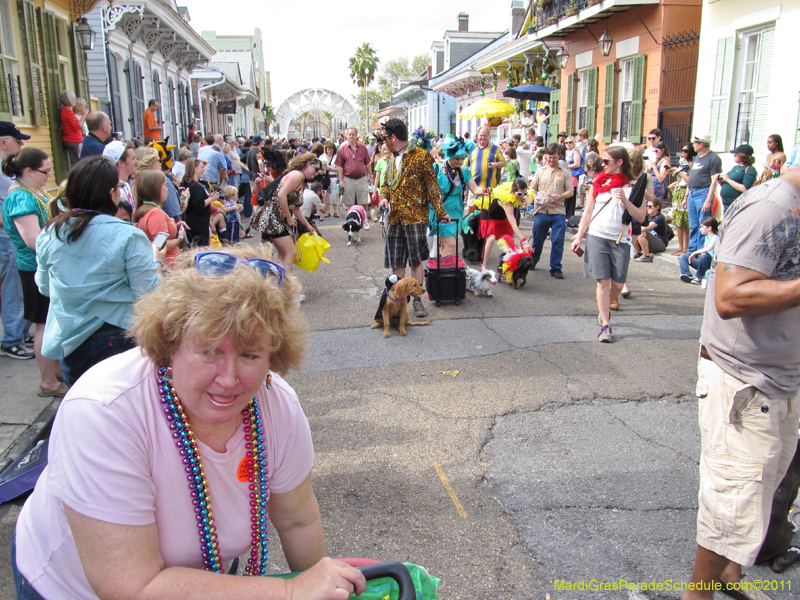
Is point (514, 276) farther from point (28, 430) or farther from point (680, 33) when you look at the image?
point (680, 33)

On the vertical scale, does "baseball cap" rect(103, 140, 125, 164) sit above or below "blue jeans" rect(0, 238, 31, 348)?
above

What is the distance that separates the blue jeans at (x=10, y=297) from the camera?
5602mm

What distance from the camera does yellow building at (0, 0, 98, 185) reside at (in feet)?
30.0

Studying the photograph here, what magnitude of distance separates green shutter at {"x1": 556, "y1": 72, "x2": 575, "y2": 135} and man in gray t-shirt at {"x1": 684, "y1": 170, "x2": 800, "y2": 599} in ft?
55.8

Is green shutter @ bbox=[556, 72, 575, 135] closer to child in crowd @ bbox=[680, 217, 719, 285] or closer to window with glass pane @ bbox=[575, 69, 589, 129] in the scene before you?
window with glass pane @ bbox=[575, 69, 589, 129]

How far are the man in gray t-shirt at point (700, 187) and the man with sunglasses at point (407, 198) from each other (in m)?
4.80

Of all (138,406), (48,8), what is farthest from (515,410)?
(48,8)

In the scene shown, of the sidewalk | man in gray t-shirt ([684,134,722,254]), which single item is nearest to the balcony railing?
man in gray t-shirt ([684,134,722,254])

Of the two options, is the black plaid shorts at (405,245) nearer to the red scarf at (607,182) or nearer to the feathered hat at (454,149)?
the feathered hat at (454,149)

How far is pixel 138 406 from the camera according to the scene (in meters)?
1.46

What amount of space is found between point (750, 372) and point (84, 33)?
1313cm

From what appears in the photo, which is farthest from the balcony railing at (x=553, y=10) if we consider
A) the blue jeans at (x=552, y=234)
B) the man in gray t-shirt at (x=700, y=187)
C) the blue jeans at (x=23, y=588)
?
the blue jeans at (x=23, y=588)

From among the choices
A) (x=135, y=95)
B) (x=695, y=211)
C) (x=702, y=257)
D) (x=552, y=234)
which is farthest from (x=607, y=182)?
(x=135, y=95)

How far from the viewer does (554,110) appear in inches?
781
